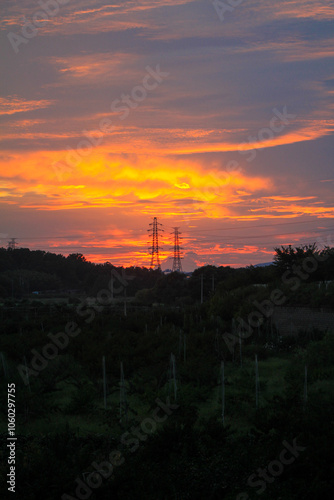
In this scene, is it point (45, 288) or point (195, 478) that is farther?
point (45, 288)

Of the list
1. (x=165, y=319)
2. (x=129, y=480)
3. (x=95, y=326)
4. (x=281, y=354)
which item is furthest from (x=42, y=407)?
(x=165, y=319)

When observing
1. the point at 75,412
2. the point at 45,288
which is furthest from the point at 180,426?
the point at 45,288

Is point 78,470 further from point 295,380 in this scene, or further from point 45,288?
point 45,288

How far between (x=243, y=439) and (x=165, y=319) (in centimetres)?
2009

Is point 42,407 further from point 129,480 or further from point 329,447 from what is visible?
point 329,447

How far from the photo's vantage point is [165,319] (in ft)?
106

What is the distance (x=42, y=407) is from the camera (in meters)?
15.0

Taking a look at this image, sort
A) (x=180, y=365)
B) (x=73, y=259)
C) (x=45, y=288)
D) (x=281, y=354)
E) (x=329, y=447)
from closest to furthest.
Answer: (x=329, y=447)
(x=180, y=365)
(x=281, y=354)
(x=45, y=288)
(x=73, y=259)

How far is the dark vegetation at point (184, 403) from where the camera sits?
1011cm

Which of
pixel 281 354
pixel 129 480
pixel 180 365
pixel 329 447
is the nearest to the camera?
pixel 129 480

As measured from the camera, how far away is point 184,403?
48.1ft

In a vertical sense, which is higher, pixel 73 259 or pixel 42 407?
pixel 73 259

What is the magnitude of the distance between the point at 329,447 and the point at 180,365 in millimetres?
9403

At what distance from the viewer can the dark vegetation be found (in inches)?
398
